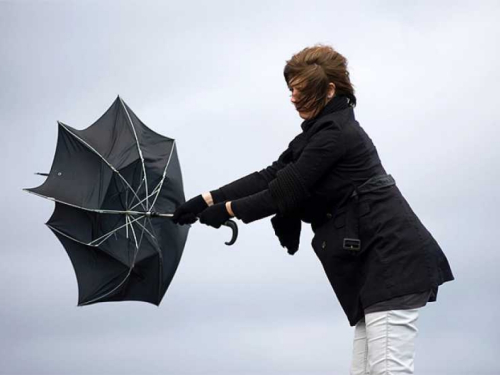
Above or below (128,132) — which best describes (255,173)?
below

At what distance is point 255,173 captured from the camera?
7.34 m

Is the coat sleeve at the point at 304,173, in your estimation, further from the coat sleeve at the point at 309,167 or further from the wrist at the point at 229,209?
the wrist at the point at 229,209

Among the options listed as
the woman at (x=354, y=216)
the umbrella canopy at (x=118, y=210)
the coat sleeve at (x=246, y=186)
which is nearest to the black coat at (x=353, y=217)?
the woman at (x=354, y=216)

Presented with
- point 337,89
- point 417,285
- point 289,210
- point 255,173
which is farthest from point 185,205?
point 417,285

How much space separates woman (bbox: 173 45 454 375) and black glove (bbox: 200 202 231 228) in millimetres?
104

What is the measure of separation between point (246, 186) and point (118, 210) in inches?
61.4

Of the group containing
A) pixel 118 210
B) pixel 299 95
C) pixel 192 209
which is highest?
pixel 118 210

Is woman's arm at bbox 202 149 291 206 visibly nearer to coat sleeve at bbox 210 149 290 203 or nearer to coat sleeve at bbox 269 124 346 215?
coat sleeve at bbox 210 149 290 203

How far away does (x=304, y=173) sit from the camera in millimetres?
6242

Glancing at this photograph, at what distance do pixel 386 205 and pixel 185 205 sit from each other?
71.7 inches

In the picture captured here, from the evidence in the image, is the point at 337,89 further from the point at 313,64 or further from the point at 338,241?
the point at 338,241

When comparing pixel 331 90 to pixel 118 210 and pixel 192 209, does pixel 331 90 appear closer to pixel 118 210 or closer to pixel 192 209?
pixel 192 209

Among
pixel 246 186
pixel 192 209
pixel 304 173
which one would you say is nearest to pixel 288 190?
pixel 304 173

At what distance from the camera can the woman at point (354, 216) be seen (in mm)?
6141
